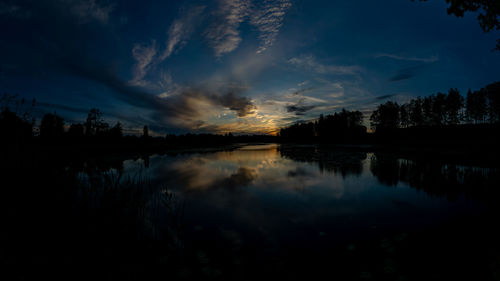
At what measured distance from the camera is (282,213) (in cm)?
755

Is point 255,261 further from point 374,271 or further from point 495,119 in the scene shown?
point 495,119

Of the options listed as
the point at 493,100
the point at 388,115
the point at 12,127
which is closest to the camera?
the point at 12,127

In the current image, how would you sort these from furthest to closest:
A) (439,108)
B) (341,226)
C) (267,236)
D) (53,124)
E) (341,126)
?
(341,126) < (439,108) < (53,124) < (341,226) < (267,236)

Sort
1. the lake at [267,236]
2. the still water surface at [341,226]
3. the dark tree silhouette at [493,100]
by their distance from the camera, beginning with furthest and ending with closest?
the dark tree silhouette at [493,100], the still water surface at [341,226], the lake at [267,236]

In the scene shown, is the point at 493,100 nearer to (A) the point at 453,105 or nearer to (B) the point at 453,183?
(A) the point at 453,105

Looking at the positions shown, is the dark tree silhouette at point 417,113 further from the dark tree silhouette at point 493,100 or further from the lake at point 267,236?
the lake at point 267,236

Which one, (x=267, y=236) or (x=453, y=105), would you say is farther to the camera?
(x=453, y=105)

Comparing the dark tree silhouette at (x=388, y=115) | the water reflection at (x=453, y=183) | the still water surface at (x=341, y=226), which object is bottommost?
the still water surface at (x=341, y=226)

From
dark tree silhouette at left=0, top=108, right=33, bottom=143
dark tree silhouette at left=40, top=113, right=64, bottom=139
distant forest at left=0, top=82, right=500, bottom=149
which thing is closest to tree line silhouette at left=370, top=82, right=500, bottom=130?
distant forest at left=0, top=82, right=500, bottom=149

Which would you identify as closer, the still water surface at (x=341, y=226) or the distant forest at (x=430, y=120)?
the still water surface at (x=341, y=226)

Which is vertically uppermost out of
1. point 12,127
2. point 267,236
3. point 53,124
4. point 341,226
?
point 53,124

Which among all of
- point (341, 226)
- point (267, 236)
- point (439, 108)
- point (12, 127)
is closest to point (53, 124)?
point (12, 127)

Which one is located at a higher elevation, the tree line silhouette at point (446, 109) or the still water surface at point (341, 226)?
the tree line silhouette at point (446, 109)

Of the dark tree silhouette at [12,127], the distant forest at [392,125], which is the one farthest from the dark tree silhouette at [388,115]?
the dark tree silhouette at [12,127]
